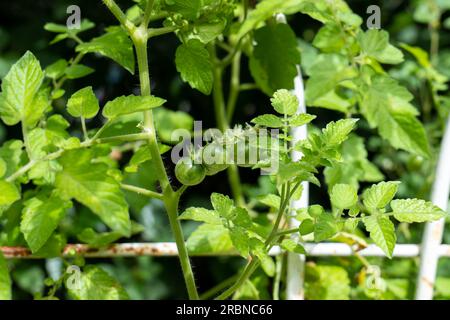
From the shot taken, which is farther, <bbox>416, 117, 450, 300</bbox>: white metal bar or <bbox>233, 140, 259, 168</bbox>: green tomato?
<bbox>416, 117, 450, 300</bbox>: white metal bar

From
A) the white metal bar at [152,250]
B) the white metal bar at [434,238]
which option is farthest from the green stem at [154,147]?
the white metal bar at [434,238]

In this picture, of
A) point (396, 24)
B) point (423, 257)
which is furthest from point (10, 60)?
point (423, 257)

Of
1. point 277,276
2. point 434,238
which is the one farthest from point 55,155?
point 434,238

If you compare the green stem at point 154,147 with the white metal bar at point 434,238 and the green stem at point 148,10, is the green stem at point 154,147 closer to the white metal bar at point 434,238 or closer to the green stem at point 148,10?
the green stem at point 148,10

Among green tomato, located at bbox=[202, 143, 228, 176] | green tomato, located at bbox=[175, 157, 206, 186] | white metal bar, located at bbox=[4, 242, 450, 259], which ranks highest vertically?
green tomato, located at bbox=[202, 143, 228, 176]

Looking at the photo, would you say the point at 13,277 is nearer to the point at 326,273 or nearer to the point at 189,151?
the point at 326,273

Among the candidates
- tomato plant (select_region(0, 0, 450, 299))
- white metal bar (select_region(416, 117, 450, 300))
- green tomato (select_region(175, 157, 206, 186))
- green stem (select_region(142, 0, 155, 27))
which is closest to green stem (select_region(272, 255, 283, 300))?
tomato plant (select_region(0, 0, 450, 299))

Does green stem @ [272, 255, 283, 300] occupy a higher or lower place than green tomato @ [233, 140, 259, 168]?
lower

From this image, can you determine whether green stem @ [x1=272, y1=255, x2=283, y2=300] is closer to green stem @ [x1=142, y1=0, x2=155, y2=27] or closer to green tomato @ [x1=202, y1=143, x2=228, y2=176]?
green tomato @ [x1=202, y1=143, x2=228, y2=176]
